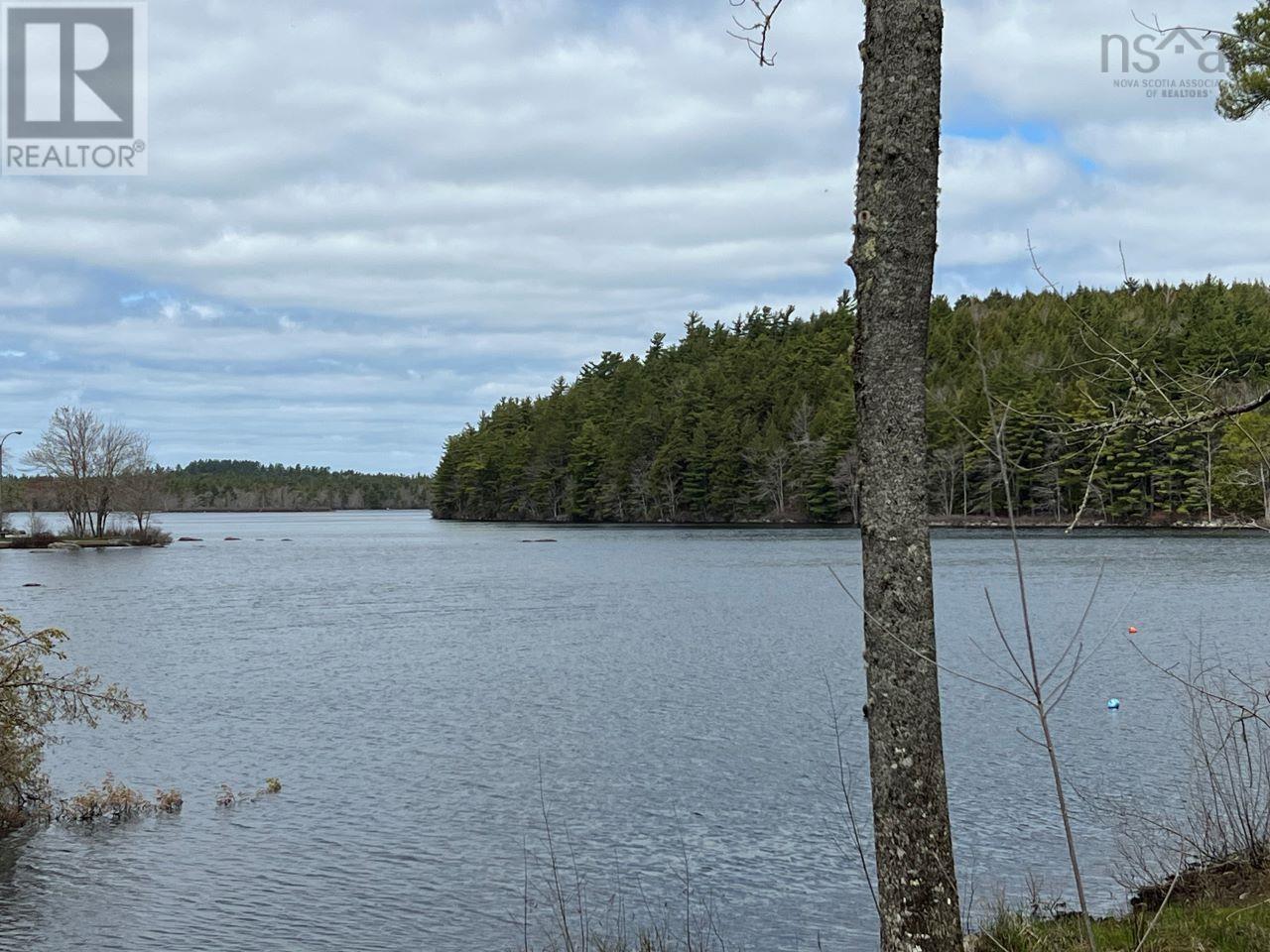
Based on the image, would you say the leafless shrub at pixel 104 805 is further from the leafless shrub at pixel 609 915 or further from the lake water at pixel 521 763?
the leafless shrub at pixel 609 915

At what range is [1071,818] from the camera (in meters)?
14.1

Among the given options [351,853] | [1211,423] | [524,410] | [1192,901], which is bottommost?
[351,853]

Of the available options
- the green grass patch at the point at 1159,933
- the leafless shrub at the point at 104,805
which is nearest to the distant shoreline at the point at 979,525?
the leafless shrub at the point at 104,805

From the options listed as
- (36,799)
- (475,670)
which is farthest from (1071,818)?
(475,670)

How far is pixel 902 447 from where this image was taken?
579 cm

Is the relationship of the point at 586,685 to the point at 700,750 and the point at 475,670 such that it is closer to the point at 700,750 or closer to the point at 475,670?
the point at 475,670

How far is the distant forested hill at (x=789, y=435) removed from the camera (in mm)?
93625

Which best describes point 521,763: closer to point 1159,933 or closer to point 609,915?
point 609,915

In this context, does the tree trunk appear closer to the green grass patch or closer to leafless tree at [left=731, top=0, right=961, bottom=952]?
leafless tree at [left=731, top=0, right=961, bottom=952]

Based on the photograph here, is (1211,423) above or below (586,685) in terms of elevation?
above

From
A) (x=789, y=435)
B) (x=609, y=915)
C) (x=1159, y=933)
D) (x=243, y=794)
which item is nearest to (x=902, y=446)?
(x=1159, y=933)

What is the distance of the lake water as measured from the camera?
40.7 ft

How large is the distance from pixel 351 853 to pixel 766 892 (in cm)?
534

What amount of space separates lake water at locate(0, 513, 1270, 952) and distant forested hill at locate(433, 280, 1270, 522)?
43.7m
